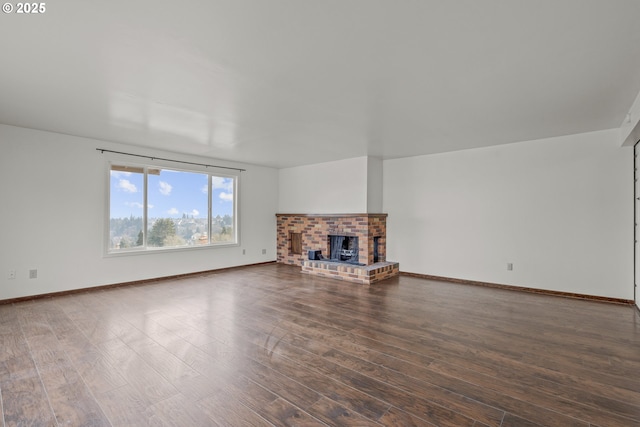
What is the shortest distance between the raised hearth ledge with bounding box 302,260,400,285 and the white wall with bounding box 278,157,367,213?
1153 mm

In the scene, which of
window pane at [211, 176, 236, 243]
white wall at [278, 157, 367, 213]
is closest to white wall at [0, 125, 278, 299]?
window pane at [211, 176, 236, 243]

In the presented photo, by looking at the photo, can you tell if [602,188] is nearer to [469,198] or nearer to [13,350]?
[469,198]

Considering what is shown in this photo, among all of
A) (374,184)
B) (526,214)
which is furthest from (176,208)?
(526,214)

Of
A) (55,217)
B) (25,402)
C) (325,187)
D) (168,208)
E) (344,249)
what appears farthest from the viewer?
(325,187)

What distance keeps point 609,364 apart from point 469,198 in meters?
3.28

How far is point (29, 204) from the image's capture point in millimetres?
4191

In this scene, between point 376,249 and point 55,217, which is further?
point 376,249

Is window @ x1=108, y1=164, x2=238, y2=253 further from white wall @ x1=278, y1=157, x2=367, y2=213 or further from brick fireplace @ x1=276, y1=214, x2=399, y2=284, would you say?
brick fireplace @ x1=276, y1=214, x2=399, y2=284

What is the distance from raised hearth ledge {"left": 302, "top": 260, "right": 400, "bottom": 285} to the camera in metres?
5.34

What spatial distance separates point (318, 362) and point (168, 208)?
4.63m

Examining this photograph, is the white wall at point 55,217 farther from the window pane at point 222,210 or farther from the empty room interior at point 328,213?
the window pane at point 222,210

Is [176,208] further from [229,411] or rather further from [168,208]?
[229,411]

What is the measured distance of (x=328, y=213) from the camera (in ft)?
21.8

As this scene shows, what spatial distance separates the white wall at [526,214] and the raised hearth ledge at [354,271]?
42cm
